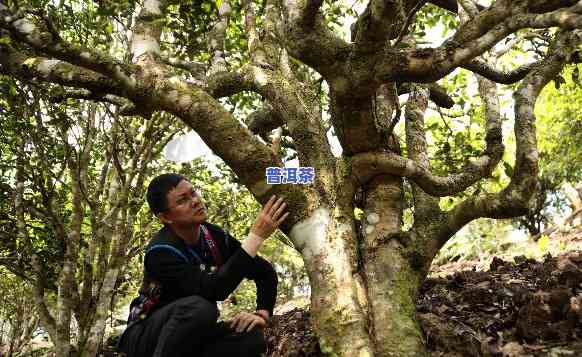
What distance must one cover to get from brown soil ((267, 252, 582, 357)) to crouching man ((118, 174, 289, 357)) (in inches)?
31.6

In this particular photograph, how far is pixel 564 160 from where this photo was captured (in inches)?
683

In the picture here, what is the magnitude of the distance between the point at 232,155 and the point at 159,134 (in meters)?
3.08

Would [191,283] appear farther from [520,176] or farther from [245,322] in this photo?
[520,176]

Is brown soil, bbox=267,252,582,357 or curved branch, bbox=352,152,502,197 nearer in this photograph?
brown soil, bbox=267,252,582,357

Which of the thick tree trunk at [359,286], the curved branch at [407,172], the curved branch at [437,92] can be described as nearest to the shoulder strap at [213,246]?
the thick tree trunk at [359,286]

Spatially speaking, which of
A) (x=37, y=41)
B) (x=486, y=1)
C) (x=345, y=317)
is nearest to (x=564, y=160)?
(x=486, y=1)

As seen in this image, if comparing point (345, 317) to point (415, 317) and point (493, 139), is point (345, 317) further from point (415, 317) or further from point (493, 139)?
point (493, 139)

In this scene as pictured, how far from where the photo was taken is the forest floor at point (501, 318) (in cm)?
297

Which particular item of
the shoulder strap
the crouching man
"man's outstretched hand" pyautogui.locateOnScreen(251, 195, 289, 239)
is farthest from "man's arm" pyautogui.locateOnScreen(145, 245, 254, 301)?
the shoulder strap

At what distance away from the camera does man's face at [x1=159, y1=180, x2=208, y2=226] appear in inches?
123

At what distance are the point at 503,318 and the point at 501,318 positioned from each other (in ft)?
0.07

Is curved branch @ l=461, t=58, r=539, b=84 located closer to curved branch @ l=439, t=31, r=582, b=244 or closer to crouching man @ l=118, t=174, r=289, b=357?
curved branch @ l=439, t=31, r=582, b=244

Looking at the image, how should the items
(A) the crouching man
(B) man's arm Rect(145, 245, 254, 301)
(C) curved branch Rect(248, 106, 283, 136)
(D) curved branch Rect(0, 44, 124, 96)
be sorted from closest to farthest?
(A) the crouching man < (B) man's arm Rect(145, 245, 254, 301) < (D) curved branch Rect(0, 44, 124, 96) < (C) curved branch Rect(248, 106, 283, 136)

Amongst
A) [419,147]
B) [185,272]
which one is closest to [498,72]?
[419,147]
